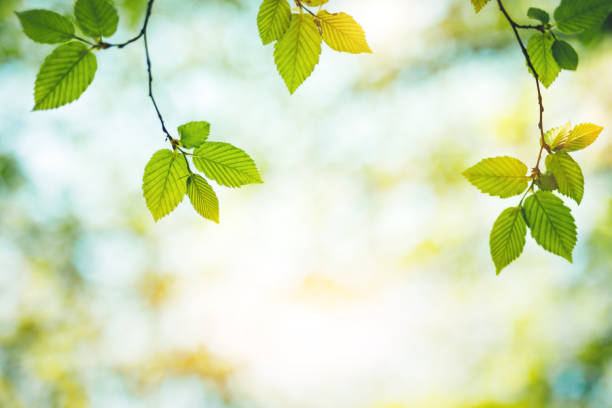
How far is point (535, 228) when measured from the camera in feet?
2.54

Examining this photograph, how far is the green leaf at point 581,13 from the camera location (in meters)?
0.77

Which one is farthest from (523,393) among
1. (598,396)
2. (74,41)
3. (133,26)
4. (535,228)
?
(133,26)

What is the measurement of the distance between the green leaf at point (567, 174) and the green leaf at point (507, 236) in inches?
3.8

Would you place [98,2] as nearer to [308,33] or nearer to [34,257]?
[308,33]

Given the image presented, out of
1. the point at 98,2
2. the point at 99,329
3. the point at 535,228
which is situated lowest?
the point at 535,228

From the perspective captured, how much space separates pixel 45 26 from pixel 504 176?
3.05 ft

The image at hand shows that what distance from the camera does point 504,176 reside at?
808 mm

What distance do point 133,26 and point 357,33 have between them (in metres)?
7.26

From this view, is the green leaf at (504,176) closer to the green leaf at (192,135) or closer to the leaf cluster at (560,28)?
the leaf cluster at (560,28)

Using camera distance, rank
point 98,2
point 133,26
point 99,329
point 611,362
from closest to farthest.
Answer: point 98,2 → point 133,26 → point 611,362 → point 99,329

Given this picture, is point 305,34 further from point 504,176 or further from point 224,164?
point 504,176

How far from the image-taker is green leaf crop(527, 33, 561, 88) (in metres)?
0.85

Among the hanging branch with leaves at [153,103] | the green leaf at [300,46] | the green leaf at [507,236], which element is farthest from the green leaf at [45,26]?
the green leaf at [507,236]

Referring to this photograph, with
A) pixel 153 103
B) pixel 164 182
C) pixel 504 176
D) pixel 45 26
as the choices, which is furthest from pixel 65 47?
pixel 504 176
